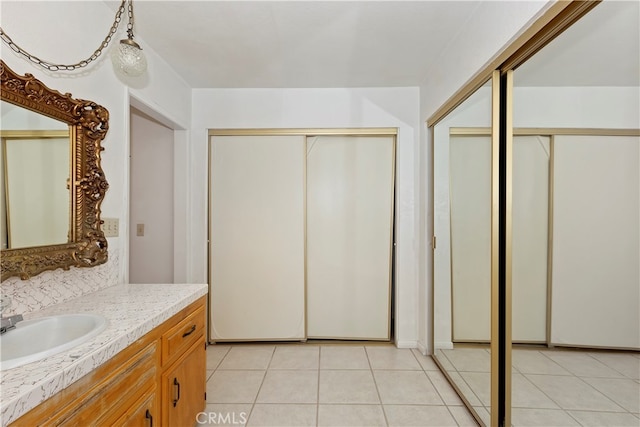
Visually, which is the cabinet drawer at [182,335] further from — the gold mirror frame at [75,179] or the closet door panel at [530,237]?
the closet door panel at [530,237]

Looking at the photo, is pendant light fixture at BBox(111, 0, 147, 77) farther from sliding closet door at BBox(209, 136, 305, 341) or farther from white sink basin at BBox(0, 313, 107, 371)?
sliding closet door at BBox(209, 136, 305, 341)

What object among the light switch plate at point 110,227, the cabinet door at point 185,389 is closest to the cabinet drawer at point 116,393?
the cabinet door at point 185,389

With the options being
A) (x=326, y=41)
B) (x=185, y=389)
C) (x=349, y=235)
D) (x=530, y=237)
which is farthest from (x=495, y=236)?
(x=185, y=389)

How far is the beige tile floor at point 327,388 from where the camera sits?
1.79m

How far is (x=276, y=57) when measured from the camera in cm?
227

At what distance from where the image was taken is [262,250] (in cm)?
282

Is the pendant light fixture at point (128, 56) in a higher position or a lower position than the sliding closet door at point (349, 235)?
higher

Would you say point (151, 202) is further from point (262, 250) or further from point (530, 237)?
point (530, 237)

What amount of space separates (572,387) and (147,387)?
5.43ft

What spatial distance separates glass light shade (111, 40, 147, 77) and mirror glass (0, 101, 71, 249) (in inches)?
16.1

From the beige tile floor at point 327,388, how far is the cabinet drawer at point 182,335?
2.06ft

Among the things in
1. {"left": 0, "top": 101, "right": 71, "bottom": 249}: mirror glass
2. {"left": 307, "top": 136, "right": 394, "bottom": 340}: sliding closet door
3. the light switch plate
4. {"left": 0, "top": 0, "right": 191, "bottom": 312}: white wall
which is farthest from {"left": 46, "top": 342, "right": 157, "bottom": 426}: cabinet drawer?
{"left": 307, "top": 136, "right": 394, "bottom": 340}: sliding closet door

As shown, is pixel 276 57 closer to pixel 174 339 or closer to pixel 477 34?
pixel 477 34

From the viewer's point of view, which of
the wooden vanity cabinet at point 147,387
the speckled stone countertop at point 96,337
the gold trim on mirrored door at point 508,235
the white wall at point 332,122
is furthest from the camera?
the white wall at point 332,122
